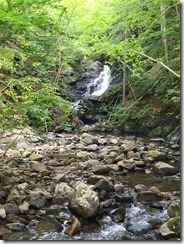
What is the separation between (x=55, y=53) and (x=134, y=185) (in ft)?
33.5

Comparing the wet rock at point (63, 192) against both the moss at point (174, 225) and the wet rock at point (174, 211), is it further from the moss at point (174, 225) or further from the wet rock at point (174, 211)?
the moss at point (174, 225)

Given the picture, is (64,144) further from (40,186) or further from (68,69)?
(68,69)

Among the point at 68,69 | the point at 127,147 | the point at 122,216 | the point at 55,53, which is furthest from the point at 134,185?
the point at 68,69

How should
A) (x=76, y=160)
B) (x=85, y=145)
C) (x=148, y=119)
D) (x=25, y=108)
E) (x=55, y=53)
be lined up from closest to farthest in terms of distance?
(x=25, y=108)
(x=76, y=160)
(x=85, y=145)
(x=148, y=119)
(x=55, y=53)

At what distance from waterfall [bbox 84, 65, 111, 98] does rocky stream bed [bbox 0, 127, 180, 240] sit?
376 inches

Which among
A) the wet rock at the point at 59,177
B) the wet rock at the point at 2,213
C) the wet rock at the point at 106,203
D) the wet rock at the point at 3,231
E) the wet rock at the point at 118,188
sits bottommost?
the wet rock at the point at 3,231

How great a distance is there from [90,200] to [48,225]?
2.08 feet

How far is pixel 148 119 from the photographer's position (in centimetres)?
1155

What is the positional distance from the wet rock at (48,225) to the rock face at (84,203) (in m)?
0.32

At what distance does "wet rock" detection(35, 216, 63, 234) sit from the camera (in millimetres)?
3409

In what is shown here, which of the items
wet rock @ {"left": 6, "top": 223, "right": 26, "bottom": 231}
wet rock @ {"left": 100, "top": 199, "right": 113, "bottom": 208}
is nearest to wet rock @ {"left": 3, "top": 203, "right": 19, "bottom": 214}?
wet rock @ {"left": 6, "top": 223, "right": 26, "bottom": 231}

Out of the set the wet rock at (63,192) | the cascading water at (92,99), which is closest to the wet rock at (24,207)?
the wet rock at (63,192)

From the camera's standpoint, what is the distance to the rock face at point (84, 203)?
365 cm

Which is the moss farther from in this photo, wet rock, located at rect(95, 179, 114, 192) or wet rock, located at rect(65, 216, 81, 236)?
wet rock, located at rect(95, 179, 114, 192)
